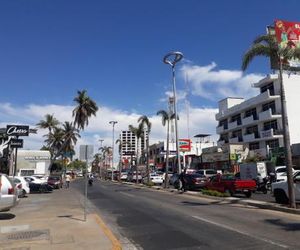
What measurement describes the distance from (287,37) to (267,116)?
3896 cm

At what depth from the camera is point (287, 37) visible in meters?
20.0

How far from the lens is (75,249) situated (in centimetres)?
929

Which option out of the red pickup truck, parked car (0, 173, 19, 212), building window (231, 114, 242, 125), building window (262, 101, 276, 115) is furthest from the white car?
building window (231, 114, 242, 125)

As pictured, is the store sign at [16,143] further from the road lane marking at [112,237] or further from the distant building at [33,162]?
the road lane marking at [112,237]

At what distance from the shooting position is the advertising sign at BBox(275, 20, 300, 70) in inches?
760

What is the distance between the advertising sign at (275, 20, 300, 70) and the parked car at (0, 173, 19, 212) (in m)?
13.7

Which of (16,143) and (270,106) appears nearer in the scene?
(16,143)

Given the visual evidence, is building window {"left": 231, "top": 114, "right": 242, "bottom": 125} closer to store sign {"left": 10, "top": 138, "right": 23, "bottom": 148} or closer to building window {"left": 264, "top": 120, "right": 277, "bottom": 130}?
building window {"left": 264, "top": 120, "right": 277, "bottom": 130}

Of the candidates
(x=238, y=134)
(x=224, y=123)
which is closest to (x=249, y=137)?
(x=238, y=134)

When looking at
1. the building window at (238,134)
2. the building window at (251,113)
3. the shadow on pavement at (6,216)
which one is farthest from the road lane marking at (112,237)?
the building window at (238,134)

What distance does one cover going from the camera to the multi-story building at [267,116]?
186 ft

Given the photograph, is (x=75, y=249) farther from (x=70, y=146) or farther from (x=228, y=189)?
(x=70, y=146)

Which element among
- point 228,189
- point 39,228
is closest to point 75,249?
point 39,228

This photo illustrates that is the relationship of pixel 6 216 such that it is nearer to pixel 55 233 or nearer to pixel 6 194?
pixel 6 194
